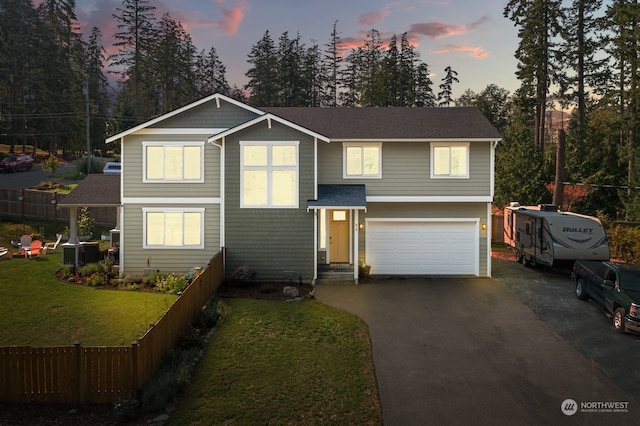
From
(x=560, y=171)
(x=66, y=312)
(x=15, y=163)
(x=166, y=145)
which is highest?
(x=15, y=163)

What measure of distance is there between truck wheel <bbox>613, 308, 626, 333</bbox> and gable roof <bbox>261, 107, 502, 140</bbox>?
27.0 ft

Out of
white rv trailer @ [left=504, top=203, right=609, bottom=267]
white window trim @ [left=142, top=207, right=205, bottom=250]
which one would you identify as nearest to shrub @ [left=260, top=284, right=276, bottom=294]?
white window trim @ [left=142, top=207, right=205, bottom=250]

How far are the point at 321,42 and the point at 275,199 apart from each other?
45.7 meters

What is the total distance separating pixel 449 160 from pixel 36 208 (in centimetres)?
2705

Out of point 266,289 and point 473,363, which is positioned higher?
point 266,289

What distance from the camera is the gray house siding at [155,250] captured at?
58.0ft

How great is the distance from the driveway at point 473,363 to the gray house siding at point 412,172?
14.9 feet

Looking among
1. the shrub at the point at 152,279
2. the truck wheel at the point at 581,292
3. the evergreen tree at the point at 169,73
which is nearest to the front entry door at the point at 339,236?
the shrub at the point at 152,279

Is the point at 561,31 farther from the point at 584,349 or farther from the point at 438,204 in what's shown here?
the point at 584,349

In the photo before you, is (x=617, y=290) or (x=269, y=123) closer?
(x=617, y=290)

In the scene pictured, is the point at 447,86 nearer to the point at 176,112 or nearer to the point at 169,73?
the point at 169,73

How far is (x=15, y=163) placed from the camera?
138 ft

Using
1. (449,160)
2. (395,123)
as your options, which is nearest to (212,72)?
(395,123)

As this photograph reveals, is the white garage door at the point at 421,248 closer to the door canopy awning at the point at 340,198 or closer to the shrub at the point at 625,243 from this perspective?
the door canopy awning at the point at 340,198
